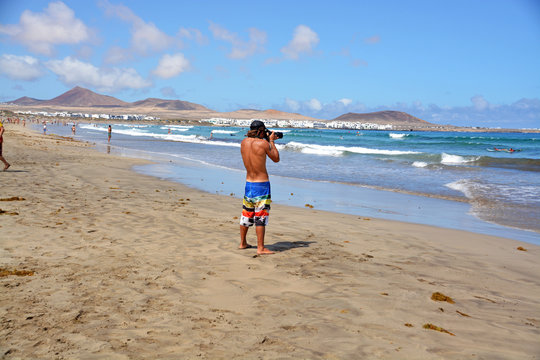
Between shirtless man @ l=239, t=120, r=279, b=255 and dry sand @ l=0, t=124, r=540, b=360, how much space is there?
17.8 inches

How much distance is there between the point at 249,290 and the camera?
423 centimetres

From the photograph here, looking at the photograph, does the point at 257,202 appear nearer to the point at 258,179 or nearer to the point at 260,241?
the point at 258,179

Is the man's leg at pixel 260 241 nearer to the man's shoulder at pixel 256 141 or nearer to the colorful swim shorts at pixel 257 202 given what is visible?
the colorful swim shorts at pixel 257 202

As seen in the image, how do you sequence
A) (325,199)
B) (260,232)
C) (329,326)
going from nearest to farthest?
1. (329,326)
2. (260,232)
3. (325,199)

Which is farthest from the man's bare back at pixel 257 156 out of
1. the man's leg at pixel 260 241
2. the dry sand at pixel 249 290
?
the dry sand at pixel 249 290

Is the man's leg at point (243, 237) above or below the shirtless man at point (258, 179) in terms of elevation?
below

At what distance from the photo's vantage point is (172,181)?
13859 millimetres

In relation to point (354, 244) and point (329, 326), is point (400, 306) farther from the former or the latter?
point (354, 244)

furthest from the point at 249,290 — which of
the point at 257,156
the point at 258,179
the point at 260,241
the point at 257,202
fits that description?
the point at 257,156

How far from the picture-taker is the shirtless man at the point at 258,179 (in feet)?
18.3

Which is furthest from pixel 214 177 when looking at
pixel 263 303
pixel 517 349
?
pixel 517 349

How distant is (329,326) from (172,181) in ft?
36.6

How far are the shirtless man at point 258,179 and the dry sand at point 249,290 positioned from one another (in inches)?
17.8

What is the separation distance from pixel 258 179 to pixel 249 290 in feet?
5.86
